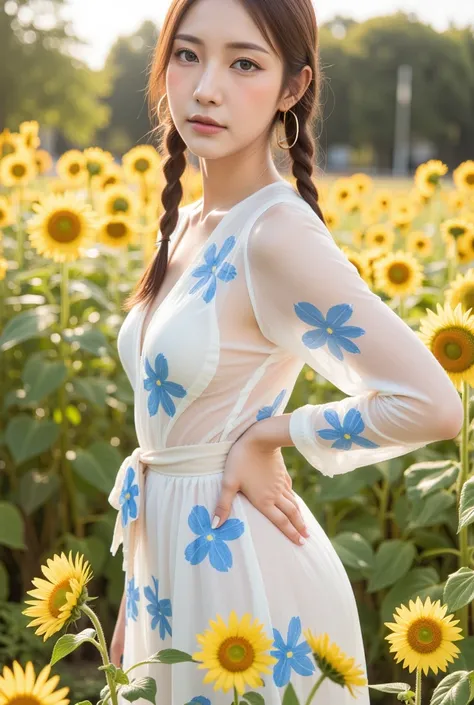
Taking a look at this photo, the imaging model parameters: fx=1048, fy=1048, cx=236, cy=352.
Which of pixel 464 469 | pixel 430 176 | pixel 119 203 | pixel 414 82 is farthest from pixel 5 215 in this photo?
pixel 414 82

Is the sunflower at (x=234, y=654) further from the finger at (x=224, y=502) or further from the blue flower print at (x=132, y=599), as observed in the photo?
the blue flower print at (x=132, y=599)

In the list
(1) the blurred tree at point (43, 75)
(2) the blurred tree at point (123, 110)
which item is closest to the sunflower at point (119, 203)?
(1) the blurred tree at point (43, 75)

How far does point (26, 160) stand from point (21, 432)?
4.07ft

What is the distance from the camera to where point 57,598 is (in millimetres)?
1281

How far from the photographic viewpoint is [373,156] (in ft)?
167

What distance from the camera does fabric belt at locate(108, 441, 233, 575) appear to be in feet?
5.05

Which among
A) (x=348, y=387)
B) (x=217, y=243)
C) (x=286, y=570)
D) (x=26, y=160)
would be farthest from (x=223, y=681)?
(x=26, y=160)

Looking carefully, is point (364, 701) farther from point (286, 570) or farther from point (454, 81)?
point (454, 81)

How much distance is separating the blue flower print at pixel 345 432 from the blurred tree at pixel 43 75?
87.2 feet

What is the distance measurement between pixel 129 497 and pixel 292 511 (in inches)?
10.6

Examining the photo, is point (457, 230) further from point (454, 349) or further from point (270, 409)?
point (270, 409)

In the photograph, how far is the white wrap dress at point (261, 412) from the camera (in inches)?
55.3

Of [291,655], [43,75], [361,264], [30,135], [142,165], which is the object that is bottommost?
[291,655]

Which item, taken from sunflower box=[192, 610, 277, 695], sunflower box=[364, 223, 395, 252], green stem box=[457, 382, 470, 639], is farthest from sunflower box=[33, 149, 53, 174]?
sunflower box=[192, 610, 277, 695]
